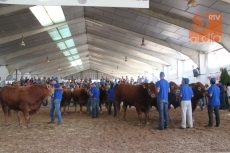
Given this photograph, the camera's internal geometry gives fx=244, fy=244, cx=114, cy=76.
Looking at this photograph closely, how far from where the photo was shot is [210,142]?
583 cm

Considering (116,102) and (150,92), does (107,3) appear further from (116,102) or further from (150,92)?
(116,102)

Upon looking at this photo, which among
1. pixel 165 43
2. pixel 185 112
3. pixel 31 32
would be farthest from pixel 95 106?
pixel 165 43

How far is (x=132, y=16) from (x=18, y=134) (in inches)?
487

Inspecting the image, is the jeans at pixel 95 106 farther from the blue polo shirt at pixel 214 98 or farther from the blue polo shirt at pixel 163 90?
the blue polo shirt at pixel 214 98

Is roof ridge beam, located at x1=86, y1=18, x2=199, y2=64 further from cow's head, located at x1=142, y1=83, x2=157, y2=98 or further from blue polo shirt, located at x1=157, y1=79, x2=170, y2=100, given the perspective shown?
blue polo shirt, located at x1=157, y1=79, x2=170, y2=100

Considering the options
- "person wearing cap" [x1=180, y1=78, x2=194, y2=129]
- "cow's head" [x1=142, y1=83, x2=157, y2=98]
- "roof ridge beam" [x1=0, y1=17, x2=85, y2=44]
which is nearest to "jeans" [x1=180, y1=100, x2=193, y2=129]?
"person wearing cap" [x1=180, y1=78, x2=194, y2=129]

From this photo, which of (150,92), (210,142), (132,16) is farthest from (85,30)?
(210,142)

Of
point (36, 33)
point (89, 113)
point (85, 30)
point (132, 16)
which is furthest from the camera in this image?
point (85, 30)

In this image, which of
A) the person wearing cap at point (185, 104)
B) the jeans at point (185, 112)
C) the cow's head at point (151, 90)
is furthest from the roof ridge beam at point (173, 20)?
the jeans at point (185, 112)

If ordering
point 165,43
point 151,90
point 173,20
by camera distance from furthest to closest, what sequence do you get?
point 165,43
point 173,20
point 151,90

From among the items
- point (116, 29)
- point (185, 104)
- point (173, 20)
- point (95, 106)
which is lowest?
point (95, 106)

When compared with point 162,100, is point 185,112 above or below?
below

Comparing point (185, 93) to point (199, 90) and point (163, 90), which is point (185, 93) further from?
point (199, 90)

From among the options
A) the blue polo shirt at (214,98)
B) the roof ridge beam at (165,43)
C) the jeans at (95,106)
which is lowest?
the jeans at (95,106)
